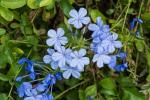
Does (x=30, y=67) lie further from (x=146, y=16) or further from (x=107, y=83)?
(x=146, y=16)

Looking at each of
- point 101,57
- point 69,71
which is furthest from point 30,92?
point 101,57

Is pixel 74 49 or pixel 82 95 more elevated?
pixel 74 49

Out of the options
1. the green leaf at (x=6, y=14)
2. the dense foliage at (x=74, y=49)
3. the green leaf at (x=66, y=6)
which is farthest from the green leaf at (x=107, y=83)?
the green leaf at (x=6, y=14)

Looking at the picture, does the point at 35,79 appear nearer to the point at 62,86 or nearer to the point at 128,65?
the point at 62,86

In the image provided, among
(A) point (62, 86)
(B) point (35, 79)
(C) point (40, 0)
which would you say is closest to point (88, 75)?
(A) point (62, 86)

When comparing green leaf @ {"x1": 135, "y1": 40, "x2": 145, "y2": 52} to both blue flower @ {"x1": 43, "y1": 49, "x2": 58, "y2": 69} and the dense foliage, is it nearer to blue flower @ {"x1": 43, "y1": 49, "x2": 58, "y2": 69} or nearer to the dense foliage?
the dense foliage

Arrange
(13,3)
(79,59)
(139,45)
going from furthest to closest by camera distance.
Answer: (139,45) < (13,3) < (79,59)

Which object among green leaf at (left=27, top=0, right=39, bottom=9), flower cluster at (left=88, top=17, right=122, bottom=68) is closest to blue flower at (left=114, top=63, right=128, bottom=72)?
flower cluster at (left=88, top=17, right=122, bottom=68)
